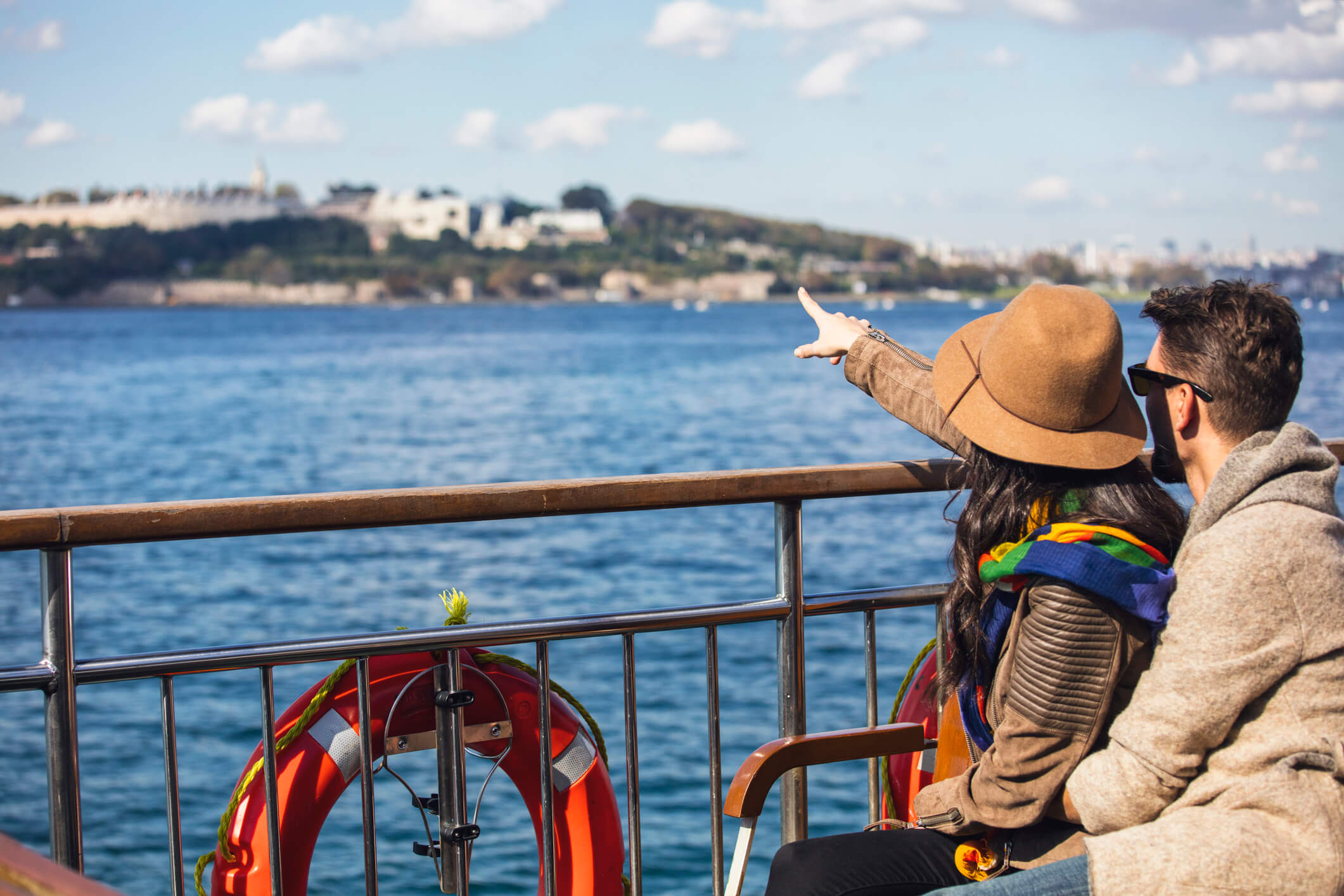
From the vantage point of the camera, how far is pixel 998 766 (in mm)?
1926

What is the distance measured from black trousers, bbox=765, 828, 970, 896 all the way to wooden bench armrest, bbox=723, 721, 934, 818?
12 centimetres

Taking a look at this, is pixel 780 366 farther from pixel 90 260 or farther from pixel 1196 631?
pixel 90 260

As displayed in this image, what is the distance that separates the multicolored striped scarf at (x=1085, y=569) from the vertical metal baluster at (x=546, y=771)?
1.05 meters

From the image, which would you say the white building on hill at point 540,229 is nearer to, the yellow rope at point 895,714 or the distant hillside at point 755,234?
the distant hillside at point 755,234

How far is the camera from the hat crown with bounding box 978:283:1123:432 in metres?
1.94

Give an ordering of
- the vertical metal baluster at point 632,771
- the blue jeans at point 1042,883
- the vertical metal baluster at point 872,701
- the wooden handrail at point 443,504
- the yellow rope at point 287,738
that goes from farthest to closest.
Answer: the vertical metal baluster at point 872,701, the vertical metal baluster at point 632,771, the yellow rope at point 287,738, the wooden handrail at point 443,504, the blue jeans at point 1042,883

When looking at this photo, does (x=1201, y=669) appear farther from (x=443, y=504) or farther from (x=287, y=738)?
(x=287, y=738)

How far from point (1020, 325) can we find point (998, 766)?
2.28 ft

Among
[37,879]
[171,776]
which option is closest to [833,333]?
[171,776]

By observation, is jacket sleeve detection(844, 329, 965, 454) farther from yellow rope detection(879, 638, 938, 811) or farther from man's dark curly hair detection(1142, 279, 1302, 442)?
man's dark curly hair detection(1142, 279, 1302, 442)

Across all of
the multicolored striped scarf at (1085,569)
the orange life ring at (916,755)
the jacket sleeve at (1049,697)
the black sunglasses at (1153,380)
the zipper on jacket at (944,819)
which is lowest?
the orange life ring at (916,755)

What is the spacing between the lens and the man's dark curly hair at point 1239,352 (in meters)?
1.89

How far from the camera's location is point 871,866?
2137 millimetres

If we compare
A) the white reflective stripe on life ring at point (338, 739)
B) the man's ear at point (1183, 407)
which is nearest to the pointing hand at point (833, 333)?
the man's ear at point (1183, 407)
